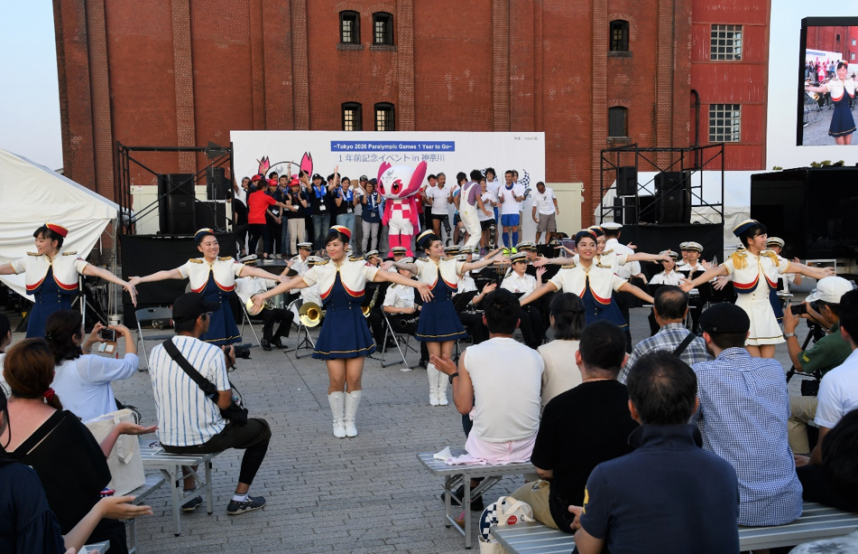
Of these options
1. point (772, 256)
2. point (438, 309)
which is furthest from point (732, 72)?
point (438, 309)

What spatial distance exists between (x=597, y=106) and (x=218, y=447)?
2666cm

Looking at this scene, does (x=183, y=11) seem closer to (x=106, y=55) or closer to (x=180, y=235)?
(x=106, y=55)

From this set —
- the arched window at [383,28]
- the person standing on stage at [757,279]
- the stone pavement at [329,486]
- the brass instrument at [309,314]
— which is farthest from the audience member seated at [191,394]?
the arched window at [383,28]

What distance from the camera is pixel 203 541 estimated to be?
5.41 m

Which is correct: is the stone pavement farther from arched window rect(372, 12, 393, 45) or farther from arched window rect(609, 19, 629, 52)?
arched window rect(609, 19, 629, 52)

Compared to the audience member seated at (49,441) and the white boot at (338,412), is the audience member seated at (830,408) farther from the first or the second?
the white boot at (338,412)

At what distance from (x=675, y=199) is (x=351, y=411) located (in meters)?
14.1

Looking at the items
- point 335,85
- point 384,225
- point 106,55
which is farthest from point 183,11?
point 384,225

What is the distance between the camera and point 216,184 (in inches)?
741

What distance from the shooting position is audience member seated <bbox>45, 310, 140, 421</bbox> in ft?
16.8

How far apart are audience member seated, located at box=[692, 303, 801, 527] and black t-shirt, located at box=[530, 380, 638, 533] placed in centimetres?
40

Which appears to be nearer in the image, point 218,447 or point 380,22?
point 218,447

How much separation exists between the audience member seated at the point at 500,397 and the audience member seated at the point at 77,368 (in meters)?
2.15

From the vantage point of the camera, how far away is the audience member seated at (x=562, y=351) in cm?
522
